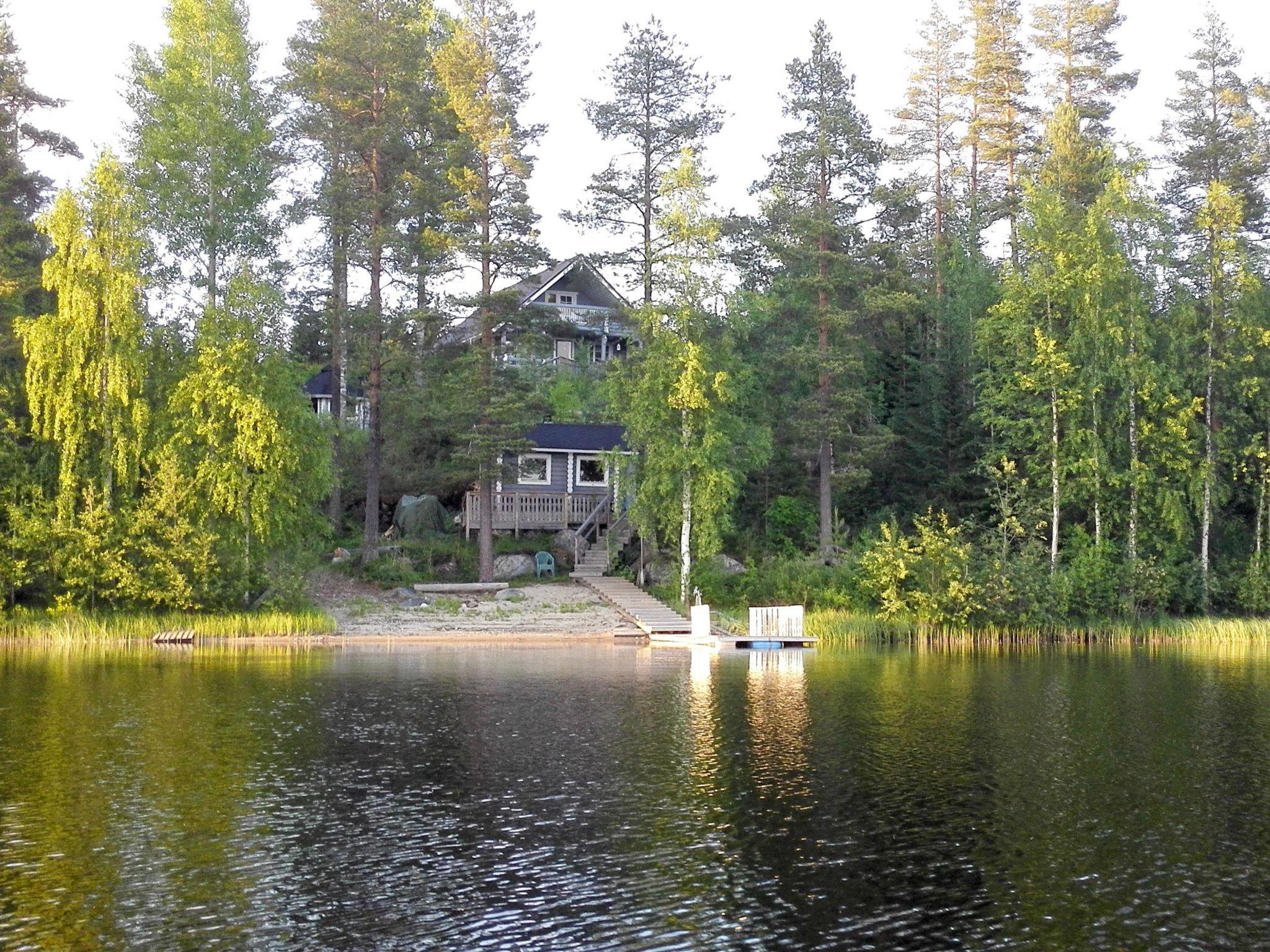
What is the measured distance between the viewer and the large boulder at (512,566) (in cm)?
4484

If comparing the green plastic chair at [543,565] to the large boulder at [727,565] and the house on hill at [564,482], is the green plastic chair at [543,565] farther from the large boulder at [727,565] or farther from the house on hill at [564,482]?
the large boulder at [727,565]

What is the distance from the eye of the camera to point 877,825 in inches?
607

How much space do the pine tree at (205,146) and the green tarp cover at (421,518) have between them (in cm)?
1232

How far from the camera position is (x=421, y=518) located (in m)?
48.6

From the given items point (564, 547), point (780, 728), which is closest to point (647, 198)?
point (564, 547)

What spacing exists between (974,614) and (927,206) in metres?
26.5

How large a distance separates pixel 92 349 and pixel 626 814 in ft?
89.5

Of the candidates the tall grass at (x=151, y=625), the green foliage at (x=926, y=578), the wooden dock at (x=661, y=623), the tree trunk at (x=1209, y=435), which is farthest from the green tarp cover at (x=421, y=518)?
the tree trunk at (x=1209, y=435)

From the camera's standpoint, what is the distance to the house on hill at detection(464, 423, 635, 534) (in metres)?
44.5

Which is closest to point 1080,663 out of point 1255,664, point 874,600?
point 1255,664

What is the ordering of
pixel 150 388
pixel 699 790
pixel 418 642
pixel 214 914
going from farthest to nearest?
1. pixel 150 388
2. pixel 418 642
3. pixel 699 790
4. pixel 214 914

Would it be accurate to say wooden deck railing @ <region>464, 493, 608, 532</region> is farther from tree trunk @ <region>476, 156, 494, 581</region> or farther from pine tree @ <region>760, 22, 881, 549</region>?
pine tree @ <region>760, 22, 881, 549</region>

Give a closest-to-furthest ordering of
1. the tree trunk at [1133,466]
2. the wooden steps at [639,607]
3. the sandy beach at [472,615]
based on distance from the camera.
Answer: the sandy beach at [472,615] < the wooden steps at [639,607] < the tree trunk at [1133,466]

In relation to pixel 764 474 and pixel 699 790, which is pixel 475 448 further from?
pixel 699 790
